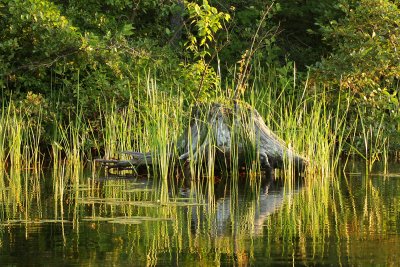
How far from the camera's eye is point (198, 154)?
1182 cm

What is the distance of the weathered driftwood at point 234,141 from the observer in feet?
39.0

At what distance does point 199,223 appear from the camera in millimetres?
7785

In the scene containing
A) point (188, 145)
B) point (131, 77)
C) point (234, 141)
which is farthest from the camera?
point (131, 77)

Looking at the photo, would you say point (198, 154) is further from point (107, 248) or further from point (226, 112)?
point (107, 248)

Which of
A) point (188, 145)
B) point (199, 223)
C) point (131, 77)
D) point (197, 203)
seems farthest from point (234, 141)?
point (199, 223)

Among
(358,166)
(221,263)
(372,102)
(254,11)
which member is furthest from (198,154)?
(254,11)

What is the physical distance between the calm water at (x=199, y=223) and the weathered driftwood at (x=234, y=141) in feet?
2.15

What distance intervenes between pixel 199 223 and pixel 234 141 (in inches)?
161

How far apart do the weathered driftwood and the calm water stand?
0.65m

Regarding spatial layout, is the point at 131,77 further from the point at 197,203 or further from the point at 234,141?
the point at 197,203

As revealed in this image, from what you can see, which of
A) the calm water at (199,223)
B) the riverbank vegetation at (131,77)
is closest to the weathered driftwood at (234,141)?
the riverbank vegetation at (131,77)

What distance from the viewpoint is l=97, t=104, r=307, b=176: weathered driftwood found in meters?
11.9

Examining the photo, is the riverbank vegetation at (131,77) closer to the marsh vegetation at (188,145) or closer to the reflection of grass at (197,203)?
the marsh vegetation at (188,145)

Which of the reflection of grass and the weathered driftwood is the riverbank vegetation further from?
the weathered driftwood
